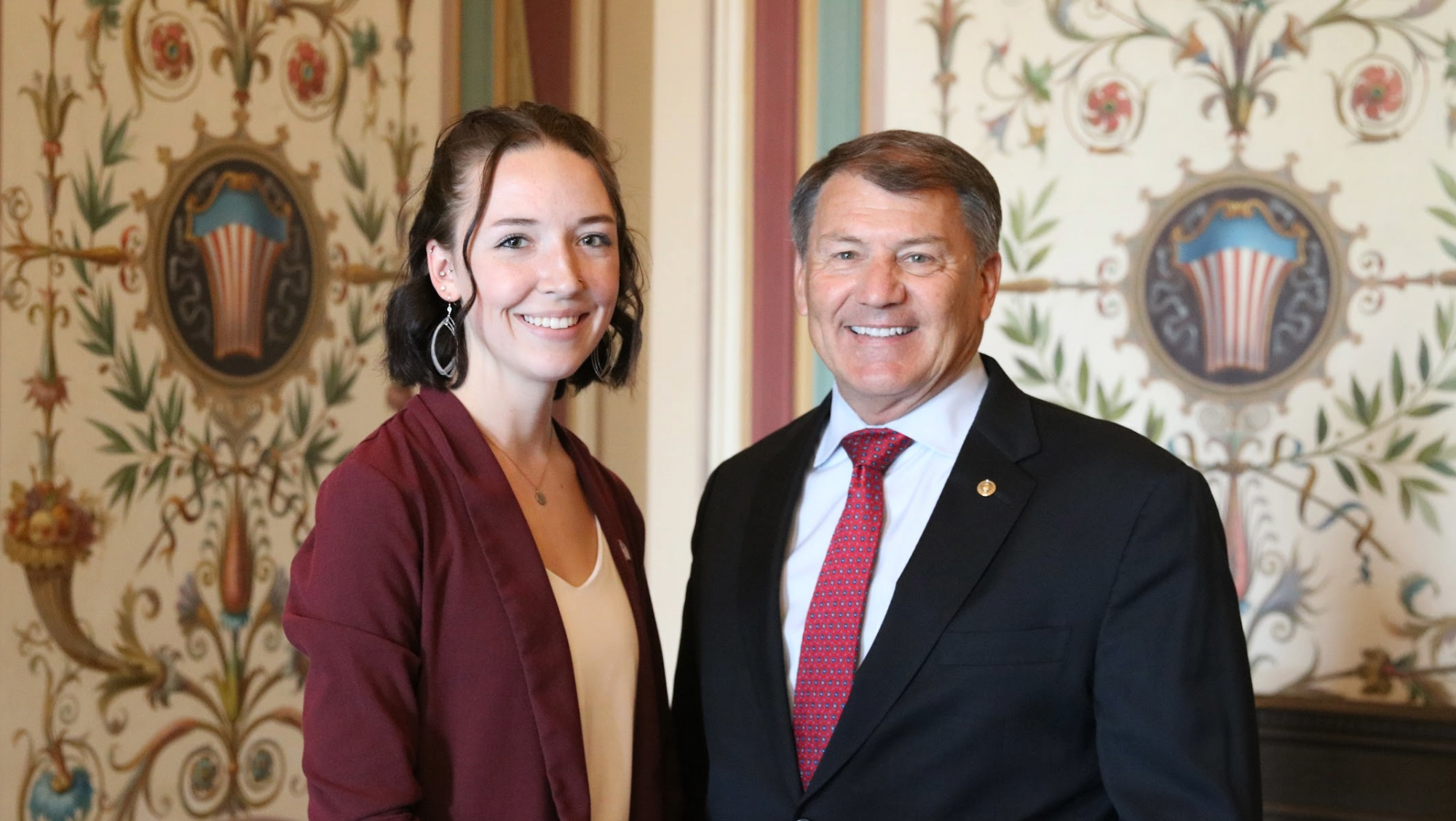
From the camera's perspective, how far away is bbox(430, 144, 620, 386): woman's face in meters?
1.83

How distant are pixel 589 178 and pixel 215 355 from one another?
0.99 metres

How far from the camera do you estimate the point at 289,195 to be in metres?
2.70

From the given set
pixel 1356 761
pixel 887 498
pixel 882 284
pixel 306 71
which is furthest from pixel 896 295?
pixel 1356 761

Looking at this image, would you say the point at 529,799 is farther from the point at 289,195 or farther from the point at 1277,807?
the point at 1277,807

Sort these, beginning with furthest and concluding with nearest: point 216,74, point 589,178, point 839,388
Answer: point 216,74 → point 839,388 → point 589,178

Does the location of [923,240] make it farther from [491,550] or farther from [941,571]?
[491,550]

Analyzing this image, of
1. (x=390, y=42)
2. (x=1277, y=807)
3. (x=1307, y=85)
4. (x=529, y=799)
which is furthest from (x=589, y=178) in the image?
(x=1277, y=807)

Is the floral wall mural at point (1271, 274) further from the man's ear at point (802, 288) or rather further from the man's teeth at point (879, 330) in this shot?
the man's teeth at point (879, 330)

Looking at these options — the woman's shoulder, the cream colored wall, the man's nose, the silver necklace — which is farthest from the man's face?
the cream colored wall

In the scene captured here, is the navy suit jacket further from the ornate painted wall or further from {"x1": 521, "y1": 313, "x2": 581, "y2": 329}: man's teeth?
the ornate painted wall

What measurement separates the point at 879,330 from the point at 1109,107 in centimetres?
133

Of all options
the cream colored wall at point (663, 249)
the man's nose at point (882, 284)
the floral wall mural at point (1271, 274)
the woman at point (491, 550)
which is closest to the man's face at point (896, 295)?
the man's nose at point (882, 284)

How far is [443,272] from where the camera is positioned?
1.90 meters

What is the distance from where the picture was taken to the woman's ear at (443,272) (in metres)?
1.89
